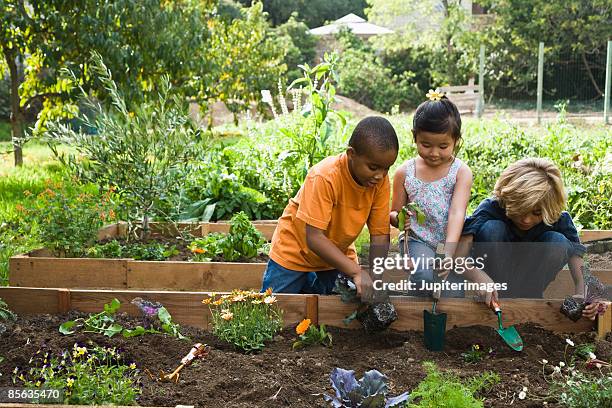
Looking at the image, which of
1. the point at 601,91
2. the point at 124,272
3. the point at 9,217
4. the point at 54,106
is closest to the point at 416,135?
the point at 124,272

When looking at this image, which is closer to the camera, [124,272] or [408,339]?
[408,339]

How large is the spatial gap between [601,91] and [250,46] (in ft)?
38.1

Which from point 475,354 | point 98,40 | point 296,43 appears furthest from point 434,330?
point 296,43

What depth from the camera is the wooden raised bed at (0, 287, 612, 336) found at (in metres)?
3.19

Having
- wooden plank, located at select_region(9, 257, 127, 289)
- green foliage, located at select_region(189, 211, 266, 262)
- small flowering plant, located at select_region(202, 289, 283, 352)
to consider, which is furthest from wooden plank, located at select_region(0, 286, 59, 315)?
green foliage, located at select_region(189, 211, 266, 262)

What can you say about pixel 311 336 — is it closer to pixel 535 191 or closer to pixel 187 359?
pixel 187 359

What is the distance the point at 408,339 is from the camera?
3102mm

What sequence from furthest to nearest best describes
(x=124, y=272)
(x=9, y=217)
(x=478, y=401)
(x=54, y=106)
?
(x=54, y=106), (x=9, y=217), (x=124, y=272), (x=478, y=401)

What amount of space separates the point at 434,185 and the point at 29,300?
1.95 metres

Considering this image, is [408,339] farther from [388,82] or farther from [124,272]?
[388,82]

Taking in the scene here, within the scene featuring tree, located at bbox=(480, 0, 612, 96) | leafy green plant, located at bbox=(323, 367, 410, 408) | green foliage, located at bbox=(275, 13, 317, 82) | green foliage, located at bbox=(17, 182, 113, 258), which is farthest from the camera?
green foliage, located at bbox=(275, 13, 317, 82)

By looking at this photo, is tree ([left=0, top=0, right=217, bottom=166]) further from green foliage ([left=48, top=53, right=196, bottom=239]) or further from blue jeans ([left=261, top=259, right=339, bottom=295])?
blue jeans ([left=261, top=259, right=339, bottom=295])

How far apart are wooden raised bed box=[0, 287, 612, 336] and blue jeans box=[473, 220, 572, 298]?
213 mm

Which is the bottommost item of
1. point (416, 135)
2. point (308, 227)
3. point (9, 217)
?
point (9, 217)
